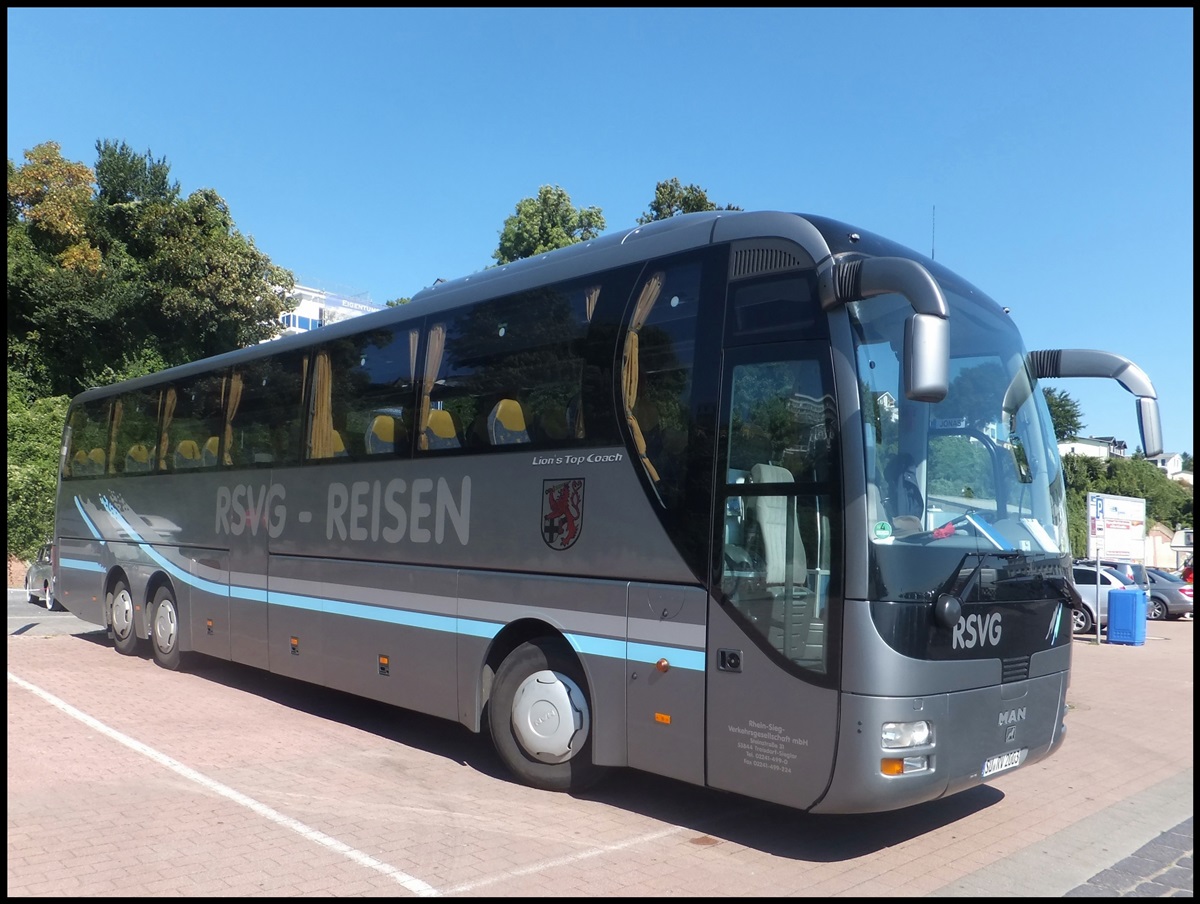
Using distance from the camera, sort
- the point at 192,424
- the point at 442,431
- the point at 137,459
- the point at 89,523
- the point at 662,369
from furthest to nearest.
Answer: the point at 89,523 < the point at 137,459 < the point at 192,424 < the point at 442,431 < the point at 662,369

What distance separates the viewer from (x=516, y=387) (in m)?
7.57

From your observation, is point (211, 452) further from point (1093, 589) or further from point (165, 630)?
point (1093, 589)

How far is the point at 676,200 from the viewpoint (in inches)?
1092

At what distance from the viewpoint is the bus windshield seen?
552 cm

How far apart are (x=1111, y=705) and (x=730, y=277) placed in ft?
29.5

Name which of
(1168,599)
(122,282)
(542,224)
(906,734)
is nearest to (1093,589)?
(1168,599)

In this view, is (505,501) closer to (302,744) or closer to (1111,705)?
(302,744)

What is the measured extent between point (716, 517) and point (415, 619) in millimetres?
3355

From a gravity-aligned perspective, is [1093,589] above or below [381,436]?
below

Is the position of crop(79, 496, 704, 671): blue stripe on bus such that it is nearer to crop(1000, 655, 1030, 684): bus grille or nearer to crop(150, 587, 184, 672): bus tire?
crop(150, 587, 184, 672): bus tire

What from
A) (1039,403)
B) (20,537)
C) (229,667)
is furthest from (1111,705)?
(20,537)

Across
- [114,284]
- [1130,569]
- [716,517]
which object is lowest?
[1130,569]

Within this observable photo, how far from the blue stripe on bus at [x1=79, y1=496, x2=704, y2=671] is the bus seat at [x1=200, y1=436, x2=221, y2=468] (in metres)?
1.35

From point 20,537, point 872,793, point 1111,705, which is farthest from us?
point 20,537
